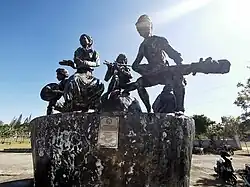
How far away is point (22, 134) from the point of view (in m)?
66.5

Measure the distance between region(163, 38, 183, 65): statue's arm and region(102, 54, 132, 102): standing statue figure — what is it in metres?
0.92

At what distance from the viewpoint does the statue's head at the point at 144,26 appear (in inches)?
218

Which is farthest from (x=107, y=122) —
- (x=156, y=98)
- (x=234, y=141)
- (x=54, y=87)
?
(x=234, y=141)

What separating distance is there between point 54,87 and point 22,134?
6380 cm

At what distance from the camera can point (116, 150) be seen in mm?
4168

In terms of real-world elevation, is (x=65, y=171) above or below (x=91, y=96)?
below

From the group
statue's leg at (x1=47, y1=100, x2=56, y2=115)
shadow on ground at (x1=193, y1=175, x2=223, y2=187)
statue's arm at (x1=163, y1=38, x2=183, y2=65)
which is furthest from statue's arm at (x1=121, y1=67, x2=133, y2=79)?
shadow on ground at (x1=193, y1=175, x2=223, y2=187)

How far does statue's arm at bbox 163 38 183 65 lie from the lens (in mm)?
5234

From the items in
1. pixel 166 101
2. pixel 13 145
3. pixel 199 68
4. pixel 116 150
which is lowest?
pixel 13 145

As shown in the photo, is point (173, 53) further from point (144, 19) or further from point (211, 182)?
point (211, 182)

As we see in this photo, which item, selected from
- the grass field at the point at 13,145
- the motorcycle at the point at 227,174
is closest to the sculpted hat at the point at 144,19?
the motorcycle at the point at 227,174

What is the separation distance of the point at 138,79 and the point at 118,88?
49 cm

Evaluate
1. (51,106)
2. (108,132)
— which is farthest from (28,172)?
(108,132)

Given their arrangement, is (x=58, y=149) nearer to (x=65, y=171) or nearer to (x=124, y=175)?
(x=65, y=171)
